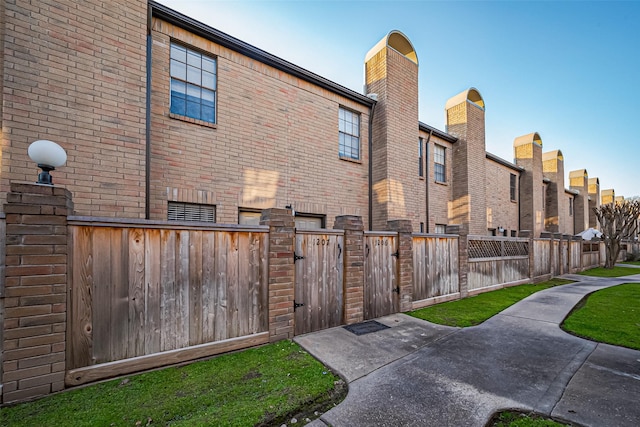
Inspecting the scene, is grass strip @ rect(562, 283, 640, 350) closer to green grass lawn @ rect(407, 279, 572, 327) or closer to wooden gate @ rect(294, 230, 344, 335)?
green grass lawn @ rect(407, 279, 572, 327)

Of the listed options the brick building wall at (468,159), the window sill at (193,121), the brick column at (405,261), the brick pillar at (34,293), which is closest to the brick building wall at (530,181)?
the brick building wall at (468,159)

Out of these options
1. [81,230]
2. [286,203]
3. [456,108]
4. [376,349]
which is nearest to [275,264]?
[376,349]

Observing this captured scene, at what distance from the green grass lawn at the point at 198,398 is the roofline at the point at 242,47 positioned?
6.70m

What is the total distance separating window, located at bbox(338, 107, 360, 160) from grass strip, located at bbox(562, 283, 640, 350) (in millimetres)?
6706

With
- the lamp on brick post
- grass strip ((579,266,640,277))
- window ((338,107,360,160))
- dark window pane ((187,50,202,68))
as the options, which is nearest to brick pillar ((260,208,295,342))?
the lamp on brick post

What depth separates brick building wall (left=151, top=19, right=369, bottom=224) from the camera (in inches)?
223

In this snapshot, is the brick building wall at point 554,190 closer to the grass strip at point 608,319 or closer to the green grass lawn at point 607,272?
the green grass lawn at point 607,272

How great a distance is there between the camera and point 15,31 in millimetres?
4129

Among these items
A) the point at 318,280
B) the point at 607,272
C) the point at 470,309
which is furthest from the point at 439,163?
the point at 607,272

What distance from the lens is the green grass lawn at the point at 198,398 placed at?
2.45 metres

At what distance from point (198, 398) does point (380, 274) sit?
4.01 m

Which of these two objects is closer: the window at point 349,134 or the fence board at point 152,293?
the fence board at point 152,293

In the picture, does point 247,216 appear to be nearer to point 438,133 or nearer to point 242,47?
point 242,47

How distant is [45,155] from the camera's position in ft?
9.29
